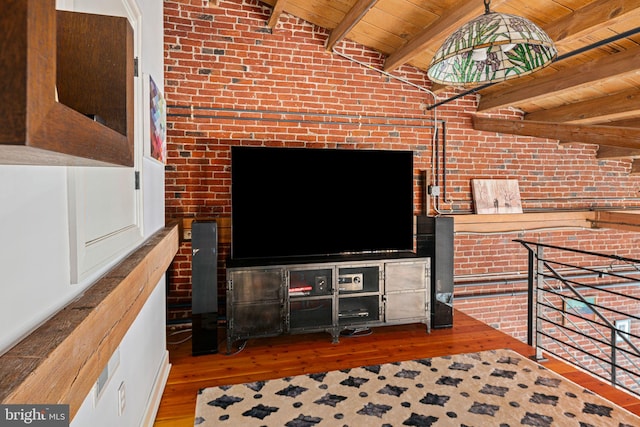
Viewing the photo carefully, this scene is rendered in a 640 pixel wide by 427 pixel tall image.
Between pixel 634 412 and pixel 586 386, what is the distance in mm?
335

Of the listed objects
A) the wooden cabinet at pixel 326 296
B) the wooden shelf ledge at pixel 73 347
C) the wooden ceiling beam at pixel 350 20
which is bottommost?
the wooden cabinet at pixel 326 296

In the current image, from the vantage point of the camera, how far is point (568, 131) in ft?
12.0

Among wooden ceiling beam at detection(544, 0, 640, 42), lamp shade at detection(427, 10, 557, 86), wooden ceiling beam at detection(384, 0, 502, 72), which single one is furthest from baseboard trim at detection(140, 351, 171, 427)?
wooden ceiling beam at detection(544, 0, 640, 42)

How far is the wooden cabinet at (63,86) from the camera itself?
0.28 metres

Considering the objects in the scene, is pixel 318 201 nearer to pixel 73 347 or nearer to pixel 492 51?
pixel 492 51

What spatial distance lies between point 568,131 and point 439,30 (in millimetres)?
1628

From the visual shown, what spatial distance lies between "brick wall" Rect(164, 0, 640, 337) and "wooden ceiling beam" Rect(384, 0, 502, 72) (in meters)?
0.49

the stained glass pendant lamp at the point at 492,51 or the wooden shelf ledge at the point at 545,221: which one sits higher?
the stained glass pendant lamp at the point at 492,51

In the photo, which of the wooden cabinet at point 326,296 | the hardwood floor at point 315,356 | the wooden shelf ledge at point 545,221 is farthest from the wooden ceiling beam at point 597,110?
the hardwood floor at point 315,356

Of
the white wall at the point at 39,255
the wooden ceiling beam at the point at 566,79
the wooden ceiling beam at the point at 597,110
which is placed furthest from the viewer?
the wooden ceiling beam at the point at 597,110

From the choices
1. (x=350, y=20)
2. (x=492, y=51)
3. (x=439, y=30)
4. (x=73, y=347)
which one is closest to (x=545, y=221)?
(x=439, y=30)

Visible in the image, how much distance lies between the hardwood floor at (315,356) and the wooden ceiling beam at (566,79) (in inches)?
91.4

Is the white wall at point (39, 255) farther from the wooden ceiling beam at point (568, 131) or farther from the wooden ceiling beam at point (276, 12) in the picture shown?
the wooden ceiling beam at point (568, 131)

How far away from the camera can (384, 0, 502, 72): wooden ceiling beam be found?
2.75m
